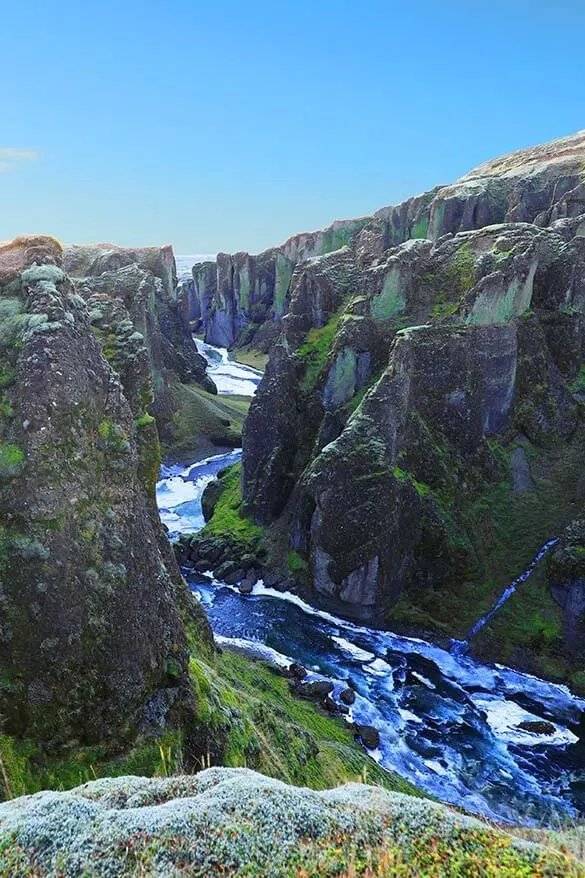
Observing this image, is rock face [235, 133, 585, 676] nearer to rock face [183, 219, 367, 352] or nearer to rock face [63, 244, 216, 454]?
Result: rock face [63, 244, 216, 454]

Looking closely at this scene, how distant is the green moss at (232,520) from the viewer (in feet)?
182

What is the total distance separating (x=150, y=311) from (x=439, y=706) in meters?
69.2

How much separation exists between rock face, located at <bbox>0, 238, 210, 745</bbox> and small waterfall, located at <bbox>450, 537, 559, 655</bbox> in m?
28.5

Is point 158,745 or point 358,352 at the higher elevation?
point 358,352

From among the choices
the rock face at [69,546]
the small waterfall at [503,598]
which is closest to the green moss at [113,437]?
the rock face at [69,546]

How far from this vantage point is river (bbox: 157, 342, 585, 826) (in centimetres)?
3008

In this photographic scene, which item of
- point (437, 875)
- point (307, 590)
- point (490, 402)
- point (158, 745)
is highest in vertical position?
point (490, 402)

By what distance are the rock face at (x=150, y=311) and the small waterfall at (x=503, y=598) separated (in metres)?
30.7

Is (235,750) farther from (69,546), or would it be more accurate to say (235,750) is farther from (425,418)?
(425,418)

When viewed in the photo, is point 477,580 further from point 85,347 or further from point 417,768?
point 85,347

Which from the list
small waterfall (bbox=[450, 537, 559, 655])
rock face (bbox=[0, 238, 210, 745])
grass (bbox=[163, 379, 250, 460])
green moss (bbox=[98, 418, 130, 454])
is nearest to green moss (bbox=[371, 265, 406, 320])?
small waterfall (bbox=[450, 537, 559, 655])

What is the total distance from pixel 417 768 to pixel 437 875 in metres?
25.1

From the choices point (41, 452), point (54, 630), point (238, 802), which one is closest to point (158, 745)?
point (54, 630)

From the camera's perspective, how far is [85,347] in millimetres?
18641
